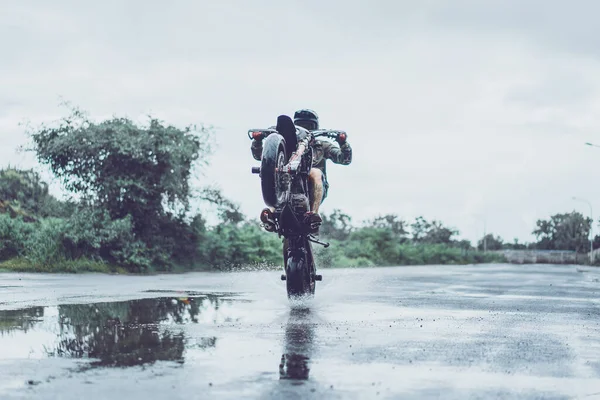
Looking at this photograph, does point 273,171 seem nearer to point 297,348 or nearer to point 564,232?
point 297,348

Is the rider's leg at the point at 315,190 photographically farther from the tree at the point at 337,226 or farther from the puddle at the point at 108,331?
the tree at the point at 337,226

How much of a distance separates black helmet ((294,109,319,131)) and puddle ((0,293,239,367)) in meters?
2.62

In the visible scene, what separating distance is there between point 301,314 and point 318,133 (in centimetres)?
265

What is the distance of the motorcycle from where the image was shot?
994 cm

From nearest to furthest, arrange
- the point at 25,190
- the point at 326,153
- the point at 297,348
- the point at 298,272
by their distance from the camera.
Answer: the point at 297,348
the point at 298,272
the point at 326,153
the point at 25,190

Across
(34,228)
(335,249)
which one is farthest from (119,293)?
(335,249)

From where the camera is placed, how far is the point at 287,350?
6355 millimetres

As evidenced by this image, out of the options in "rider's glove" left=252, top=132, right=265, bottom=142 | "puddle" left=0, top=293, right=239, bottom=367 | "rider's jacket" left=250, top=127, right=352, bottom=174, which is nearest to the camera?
"puddle" left=0, top=293, right=239, bottom=367

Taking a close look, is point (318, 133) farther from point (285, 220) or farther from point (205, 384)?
point (205, 384)

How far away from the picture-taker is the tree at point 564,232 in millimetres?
159250

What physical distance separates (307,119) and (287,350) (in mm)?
5525

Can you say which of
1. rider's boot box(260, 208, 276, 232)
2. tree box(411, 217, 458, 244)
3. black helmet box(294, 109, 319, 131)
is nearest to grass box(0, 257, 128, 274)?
black helmet box(294, 109, 319, 131)

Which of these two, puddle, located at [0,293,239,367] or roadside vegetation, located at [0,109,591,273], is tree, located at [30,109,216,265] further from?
puddle, located at [0,293,239,367]

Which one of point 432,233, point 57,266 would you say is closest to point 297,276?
point 57,266
